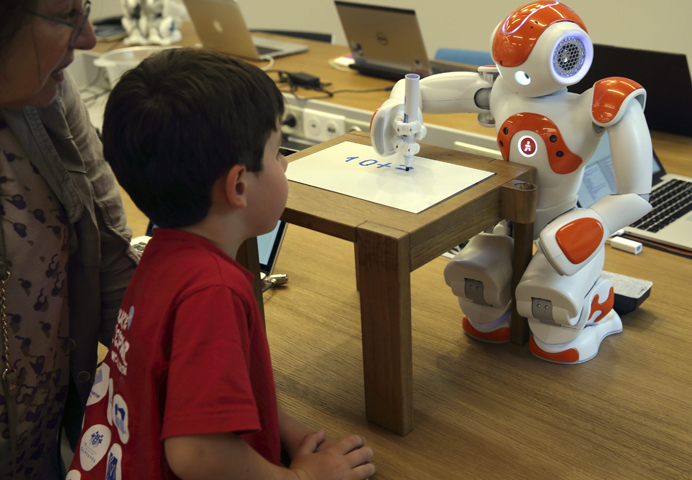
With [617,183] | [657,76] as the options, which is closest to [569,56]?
[617,183]

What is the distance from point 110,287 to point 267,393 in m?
0.31

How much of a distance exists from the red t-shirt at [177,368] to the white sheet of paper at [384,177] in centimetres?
24

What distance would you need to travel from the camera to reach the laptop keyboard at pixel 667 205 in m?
1.21

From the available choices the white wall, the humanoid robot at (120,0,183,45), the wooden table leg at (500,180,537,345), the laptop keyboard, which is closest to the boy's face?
the wooden table leg at (500,180,537,345)

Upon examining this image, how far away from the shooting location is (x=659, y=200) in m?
1.28

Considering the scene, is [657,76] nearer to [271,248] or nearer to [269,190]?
[271,248]

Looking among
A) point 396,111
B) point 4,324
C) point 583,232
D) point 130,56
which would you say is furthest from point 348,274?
point 130,56

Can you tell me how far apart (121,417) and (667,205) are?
1.13 meters

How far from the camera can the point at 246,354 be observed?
56 cm

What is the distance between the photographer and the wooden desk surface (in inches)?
27.8

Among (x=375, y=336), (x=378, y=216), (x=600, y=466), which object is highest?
(x=378, y=216)

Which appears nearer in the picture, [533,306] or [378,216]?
[378,216]

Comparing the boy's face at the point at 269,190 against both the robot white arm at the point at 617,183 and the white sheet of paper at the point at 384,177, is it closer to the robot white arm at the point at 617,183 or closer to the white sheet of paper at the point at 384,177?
the white sheet of paper at the point at 384,177

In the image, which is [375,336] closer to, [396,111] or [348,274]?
[396,111]
